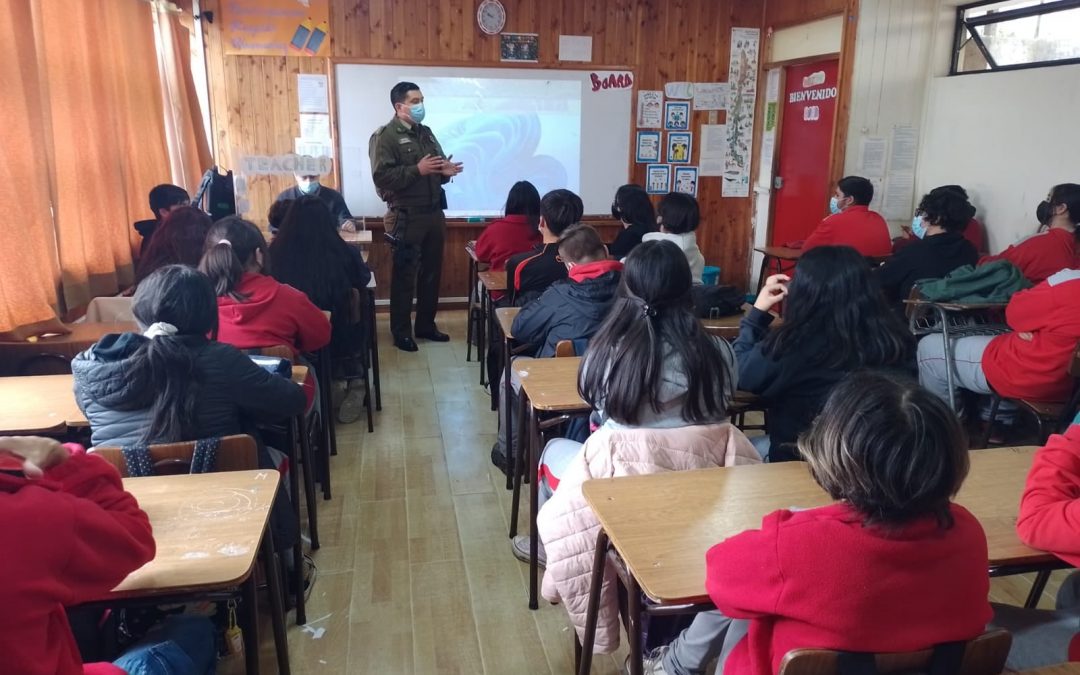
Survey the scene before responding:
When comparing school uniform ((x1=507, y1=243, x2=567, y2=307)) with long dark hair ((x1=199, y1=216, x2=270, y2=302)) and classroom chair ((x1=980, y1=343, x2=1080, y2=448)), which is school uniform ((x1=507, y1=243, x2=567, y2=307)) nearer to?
long dark hair ((x1=199, y1=216, x2=270, y2=302))

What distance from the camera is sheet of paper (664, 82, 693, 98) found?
639 cm

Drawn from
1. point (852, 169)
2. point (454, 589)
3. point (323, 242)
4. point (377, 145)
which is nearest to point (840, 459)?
point (454, 589)

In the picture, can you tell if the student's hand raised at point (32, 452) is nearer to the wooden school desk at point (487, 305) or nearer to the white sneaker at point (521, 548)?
the white sneaker at point (521, 548)

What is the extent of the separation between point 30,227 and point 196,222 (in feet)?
2.17

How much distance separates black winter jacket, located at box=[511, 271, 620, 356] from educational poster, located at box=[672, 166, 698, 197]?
3974 mm

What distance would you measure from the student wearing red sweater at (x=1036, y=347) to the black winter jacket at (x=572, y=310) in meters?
1.60

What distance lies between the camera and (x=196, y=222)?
133 inches

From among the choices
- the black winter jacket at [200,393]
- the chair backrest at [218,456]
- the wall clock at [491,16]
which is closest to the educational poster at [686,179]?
the wall clock at [491,16]

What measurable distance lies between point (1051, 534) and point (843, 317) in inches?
34.0

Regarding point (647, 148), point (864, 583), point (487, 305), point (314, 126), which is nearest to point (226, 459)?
point (864, 583)

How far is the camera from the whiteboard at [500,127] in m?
5.89

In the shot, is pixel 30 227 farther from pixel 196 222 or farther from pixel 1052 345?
pixel 1052 345

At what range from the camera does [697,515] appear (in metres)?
1.53

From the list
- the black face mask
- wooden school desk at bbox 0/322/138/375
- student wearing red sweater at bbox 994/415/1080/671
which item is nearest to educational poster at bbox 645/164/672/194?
the black face mask
